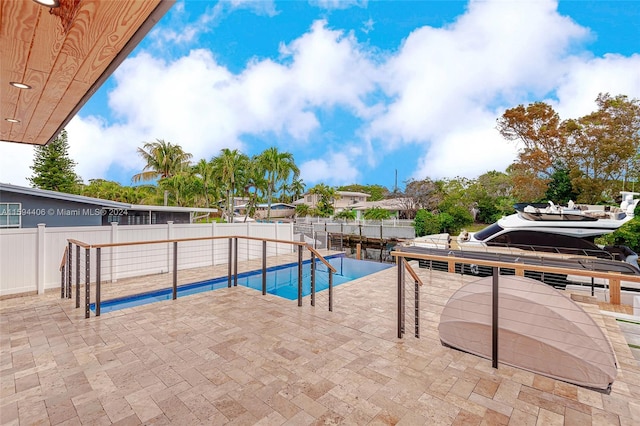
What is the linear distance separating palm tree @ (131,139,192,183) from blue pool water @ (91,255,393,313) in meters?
17.6

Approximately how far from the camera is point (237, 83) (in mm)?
19438

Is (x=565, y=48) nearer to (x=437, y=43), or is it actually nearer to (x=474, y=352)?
(x=437, y=43)

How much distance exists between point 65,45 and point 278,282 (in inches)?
239

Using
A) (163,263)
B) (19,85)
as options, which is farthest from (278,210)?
(19,85)

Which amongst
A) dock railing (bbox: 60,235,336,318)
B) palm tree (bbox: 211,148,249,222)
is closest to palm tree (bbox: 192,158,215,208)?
palm tree (bbox: 211,148,249,222)

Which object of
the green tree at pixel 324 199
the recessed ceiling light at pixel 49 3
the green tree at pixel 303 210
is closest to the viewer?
the recessed ceiling light at pixel 49 3

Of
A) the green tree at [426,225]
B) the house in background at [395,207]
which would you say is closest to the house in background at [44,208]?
the green tree at [426,225]

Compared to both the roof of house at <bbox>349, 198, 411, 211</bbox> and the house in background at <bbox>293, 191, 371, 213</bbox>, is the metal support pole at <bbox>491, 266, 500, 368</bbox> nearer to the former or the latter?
the roof of house at <bbox>349, 198, 411, 211</bbox>

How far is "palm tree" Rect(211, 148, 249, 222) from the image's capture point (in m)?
21.0

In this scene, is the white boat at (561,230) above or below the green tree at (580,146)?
below

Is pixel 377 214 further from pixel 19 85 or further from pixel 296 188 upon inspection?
pixel 19 85

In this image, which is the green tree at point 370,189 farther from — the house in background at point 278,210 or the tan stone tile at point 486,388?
the tan stone tile at point 486,388

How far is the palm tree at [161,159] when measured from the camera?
72.0ft

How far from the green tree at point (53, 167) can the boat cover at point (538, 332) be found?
79.8ft
